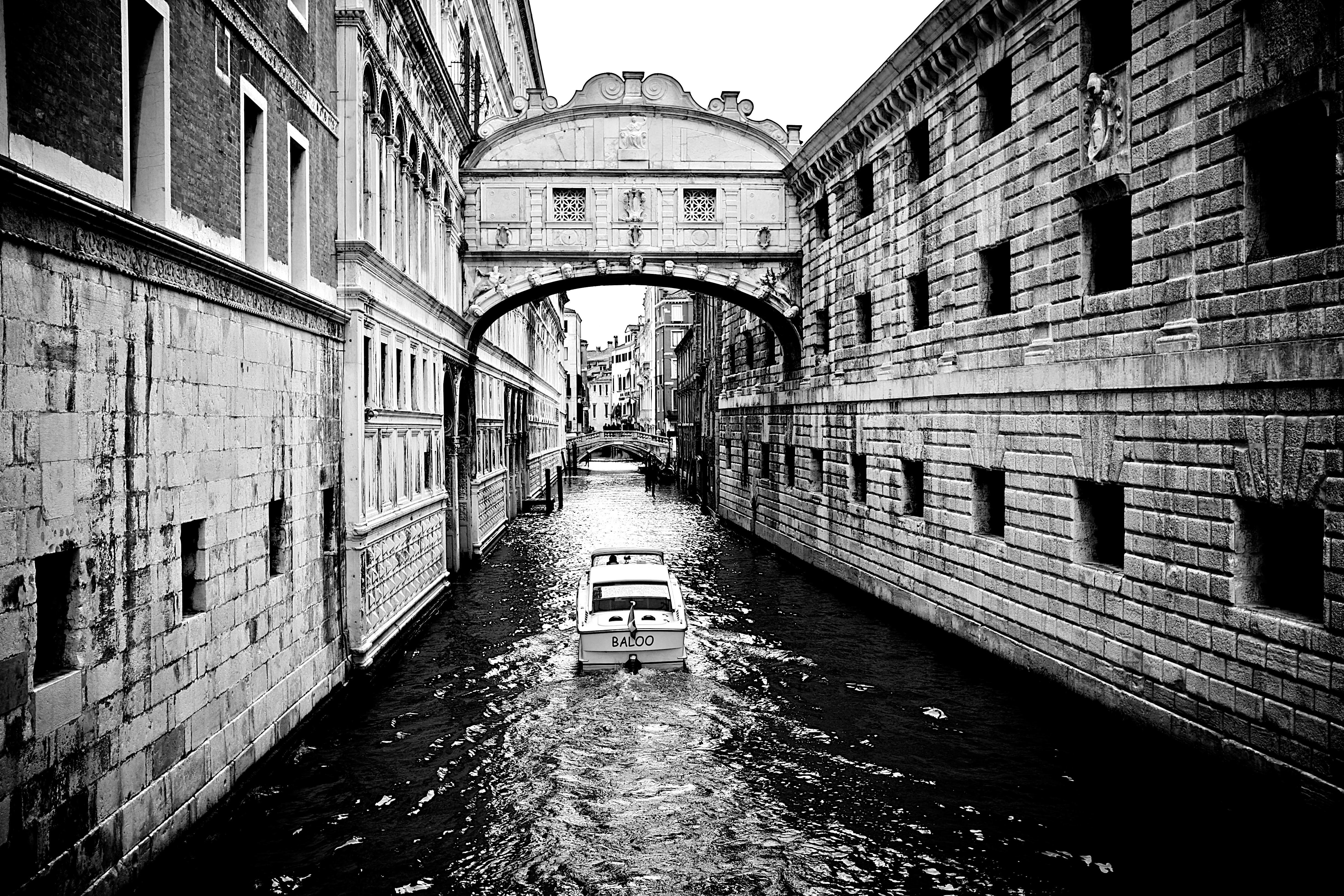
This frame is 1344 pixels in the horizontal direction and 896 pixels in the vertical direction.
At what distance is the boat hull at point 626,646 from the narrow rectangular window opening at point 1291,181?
847 centimetres

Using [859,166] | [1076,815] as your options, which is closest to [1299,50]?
[1076,815]

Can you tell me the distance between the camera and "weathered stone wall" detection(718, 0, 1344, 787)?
356 inches

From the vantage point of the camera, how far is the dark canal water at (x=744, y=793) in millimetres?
8281

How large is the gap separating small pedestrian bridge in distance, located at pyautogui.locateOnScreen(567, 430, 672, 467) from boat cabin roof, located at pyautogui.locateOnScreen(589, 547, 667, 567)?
155 ft

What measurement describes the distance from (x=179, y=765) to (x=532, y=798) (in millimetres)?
3177

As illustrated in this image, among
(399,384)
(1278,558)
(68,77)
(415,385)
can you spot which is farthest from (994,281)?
(68,77)

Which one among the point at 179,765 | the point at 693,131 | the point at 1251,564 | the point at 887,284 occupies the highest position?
the point at 693,131

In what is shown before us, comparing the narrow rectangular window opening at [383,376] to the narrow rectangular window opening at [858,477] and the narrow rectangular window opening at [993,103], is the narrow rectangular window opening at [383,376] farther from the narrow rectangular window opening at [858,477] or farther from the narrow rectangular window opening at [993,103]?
the narrow rectangular window opening at [858,477]

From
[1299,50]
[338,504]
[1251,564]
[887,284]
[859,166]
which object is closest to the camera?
[1299,50]

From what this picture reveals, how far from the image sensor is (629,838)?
906cm

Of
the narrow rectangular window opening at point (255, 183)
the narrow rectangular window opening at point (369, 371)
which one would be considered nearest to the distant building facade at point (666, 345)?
the narrow rectangular window opening at point (369, 371)

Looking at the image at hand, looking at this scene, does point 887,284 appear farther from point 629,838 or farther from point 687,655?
point 629,838

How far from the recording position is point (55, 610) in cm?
679

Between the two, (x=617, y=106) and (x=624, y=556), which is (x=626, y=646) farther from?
(x=617, y=106)
